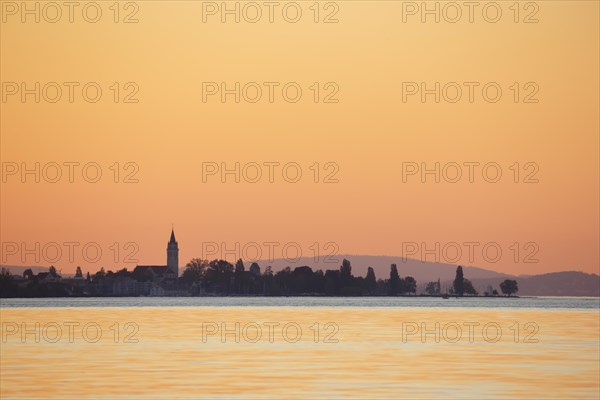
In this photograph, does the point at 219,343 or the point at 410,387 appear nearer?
the point at 410,387

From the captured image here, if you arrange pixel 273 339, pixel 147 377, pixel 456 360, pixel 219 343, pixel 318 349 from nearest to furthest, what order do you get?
pixel 147 377
pixel 456 360
pixel 318 349
pixel 219 343
pixel 273 339

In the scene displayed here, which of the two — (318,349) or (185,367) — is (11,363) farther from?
(318,349)

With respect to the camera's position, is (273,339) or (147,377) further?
(273,339)

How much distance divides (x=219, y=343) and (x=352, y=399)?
116 ft

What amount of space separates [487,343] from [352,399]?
40.5 m

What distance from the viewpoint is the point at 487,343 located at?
7781 cm

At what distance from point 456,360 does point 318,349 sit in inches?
437

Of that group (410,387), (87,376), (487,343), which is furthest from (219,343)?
(410,387)

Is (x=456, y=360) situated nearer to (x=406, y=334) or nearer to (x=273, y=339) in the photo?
(x=273, y=339)

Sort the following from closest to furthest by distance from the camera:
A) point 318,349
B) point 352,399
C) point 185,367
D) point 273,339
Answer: point 352,399
point 185,367
point 318,349
point 273,339

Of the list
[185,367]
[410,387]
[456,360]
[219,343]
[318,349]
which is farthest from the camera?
[219,343]

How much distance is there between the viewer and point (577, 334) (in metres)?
90.9

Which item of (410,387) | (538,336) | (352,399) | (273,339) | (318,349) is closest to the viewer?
(352,399)

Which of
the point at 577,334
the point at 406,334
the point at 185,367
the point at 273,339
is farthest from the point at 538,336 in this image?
the point at 185,367
